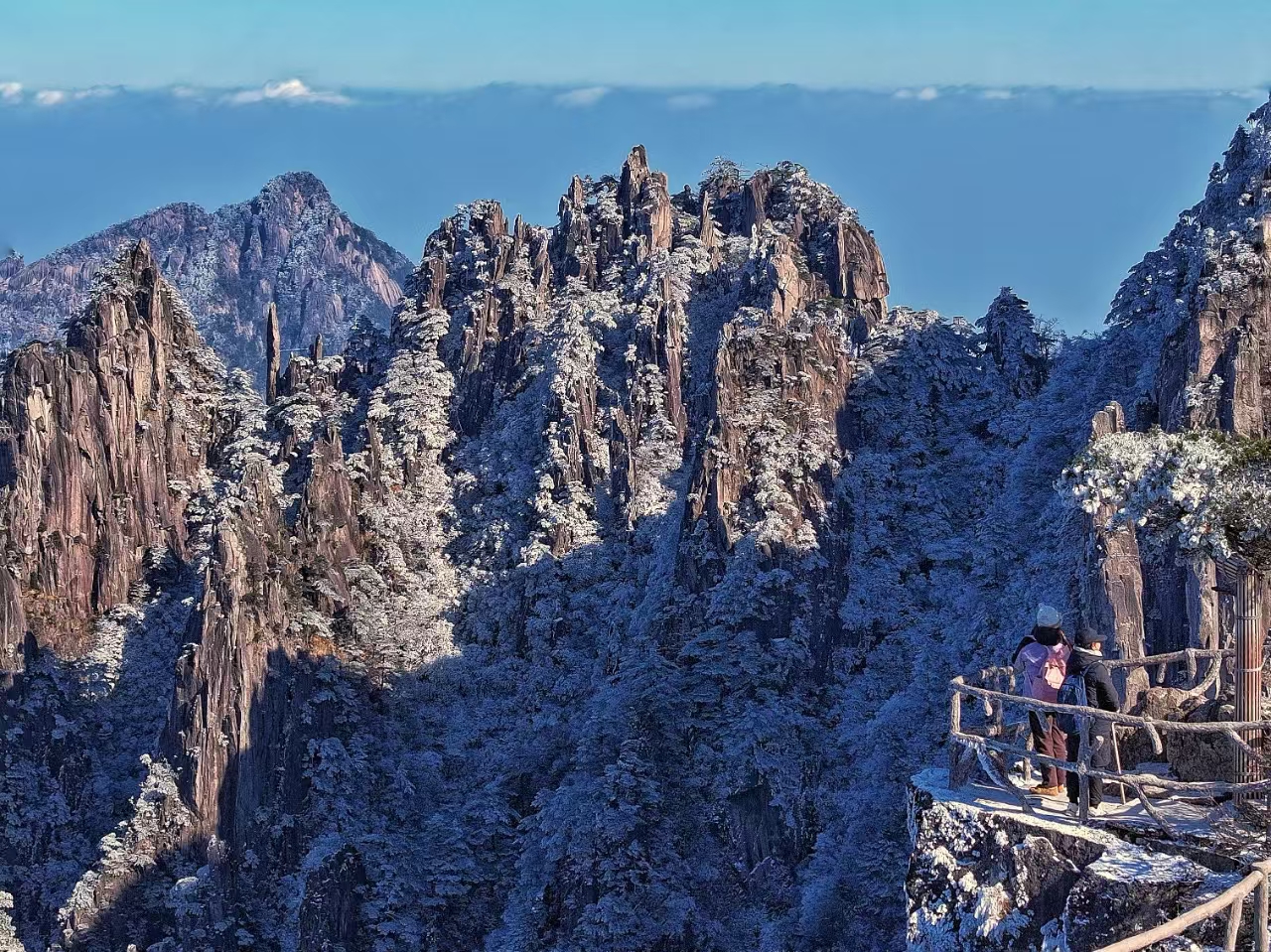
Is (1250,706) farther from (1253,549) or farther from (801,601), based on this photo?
(801,601)

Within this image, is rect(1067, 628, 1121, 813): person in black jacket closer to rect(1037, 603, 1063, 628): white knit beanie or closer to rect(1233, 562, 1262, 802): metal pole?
rect(1037, 603, 1063, 628): white knit beanie

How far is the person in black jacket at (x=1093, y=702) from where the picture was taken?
20000 mm

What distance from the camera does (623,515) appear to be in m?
80.5

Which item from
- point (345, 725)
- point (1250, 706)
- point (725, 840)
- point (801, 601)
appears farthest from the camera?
point (345, 725)

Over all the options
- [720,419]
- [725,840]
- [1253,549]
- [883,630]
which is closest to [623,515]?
[720,419]

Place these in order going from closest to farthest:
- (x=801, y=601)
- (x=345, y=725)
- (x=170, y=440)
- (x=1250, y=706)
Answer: (x=1250, y=706) < (x=801, y=601) < (x=345, y=725) < (x=170, y=440)

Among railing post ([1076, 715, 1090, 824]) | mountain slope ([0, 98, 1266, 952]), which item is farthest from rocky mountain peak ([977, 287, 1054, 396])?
railing post ([1076, 715, 1090, 824])

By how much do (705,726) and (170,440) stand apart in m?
38.2

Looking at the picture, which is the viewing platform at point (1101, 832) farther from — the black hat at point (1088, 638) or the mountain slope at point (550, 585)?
the mountain slope at point (550, 585)

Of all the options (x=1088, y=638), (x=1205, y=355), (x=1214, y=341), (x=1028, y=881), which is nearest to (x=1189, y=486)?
(x=1088, y=638)

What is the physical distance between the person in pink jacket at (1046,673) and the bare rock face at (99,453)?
70610 mm

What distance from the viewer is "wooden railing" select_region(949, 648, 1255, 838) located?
61.8 ft

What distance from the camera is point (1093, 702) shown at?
20.7 metres

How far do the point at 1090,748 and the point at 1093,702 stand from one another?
0.69 meters
